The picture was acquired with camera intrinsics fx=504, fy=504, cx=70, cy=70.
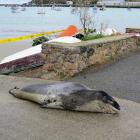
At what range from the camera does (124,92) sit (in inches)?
391


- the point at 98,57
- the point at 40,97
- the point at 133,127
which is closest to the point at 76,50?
the point at 98,57

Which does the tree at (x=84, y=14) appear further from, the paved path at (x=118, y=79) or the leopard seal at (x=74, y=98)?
the leopard seal at (x=74, y=98)

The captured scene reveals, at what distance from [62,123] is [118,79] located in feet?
12.7

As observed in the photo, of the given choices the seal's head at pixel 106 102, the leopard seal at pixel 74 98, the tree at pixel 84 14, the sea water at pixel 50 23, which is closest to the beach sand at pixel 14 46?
the sea water at pixel 50 23

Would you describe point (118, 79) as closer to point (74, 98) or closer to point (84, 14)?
point (74, 98)

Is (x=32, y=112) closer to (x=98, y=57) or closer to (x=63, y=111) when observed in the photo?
(x=63, y=111)

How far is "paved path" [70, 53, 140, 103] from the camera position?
994 cm

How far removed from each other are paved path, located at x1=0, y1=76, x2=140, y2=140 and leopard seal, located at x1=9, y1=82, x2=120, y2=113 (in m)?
0.11

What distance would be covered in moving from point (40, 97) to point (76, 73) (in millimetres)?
3047

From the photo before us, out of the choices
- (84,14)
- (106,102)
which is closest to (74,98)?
(106,102)

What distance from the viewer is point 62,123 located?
24.8 ft

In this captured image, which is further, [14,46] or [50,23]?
[50,23]

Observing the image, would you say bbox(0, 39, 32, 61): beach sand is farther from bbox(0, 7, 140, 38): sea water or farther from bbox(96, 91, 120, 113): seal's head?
bbox(96, 91, 120, 113): seal's head

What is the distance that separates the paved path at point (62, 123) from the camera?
696 cm
